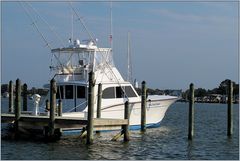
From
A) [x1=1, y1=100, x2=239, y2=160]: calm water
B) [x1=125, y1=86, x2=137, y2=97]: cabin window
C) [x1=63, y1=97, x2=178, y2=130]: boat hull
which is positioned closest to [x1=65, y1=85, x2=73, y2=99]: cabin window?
[x1=63, y1=97, x2=178, y2=130]: boat hull

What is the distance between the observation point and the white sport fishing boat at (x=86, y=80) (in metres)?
29.0

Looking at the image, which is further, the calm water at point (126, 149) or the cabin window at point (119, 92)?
the cabin window at point (119, 92)

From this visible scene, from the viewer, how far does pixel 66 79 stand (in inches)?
1171

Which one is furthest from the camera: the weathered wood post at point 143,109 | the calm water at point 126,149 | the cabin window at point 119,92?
the cabin window at point 119,92

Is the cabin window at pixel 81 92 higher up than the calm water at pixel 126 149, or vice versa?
the cabin window at pixel 81 92

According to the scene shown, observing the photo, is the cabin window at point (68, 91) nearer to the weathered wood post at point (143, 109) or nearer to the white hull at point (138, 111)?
the white hull at point (138, 111)

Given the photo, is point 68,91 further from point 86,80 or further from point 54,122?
point 54,122

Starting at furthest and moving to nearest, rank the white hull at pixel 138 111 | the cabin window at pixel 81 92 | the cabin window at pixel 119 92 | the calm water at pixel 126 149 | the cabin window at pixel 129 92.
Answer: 1. the cabin window at pixel 129 92
2. the cabin window at pixel 119 92
3. the cabin window at pixel 81 92
4. the white hull at pixel 138 111
5. the calm water at pixel 126 149

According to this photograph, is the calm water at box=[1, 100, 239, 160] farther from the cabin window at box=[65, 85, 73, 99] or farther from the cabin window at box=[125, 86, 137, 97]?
the cabin window at box=[125, 86, 137, 97]

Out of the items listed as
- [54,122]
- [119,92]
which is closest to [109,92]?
[119,92]

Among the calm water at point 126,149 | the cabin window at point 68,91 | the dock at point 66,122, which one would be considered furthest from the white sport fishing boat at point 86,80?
the dock at point 66,122

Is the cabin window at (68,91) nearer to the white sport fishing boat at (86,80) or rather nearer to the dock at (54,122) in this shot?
the white sport fishing boat at (86,80)

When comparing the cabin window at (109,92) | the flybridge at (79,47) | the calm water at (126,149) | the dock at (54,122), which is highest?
the flybridge at (79,47)

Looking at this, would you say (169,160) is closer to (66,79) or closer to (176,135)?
(176,135)
